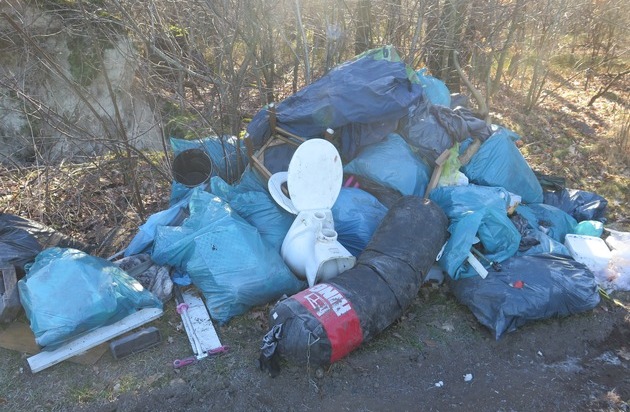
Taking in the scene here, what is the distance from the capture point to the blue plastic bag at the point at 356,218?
362 centimetres

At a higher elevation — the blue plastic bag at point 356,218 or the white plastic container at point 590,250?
the blue plastic bag at point 356,218

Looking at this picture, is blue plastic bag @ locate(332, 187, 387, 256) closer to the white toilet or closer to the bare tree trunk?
the white toilet

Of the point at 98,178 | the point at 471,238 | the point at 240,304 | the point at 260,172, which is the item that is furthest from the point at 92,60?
the point at 471,238

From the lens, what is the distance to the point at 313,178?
358cm

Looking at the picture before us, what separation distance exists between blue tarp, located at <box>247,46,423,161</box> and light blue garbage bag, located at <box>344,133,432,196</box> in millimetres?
83

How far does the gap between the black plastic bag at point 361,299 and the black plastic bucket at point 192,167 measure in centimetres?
181

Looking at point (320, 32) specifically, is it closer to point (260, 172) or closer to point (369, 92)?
point (369, 92)

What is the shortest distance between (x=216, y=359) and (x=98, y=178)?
2298 mm

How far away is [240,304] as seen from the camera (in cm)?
323

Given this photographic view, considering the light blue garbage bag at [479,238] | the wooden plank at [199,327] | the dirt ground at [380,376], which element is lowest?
the dirt ground at [380,376]

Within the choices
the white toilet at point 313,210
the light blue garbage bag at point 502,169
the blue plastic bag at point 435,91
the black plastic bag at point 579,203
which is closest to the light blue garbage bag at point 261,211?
the white toilet at point 313,210

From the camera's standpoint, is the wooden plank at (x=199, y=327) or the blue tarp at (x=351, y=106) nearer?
the wooden plank at (x=199, y=327)

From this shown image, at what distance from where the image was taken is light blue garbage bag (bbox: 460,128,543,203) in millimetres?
4293

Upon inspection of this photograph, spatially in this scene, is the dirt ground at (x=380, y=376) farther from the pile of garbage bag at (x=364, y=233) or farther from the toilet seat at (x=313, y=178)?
the toilet seat at (x=313, y=178)
